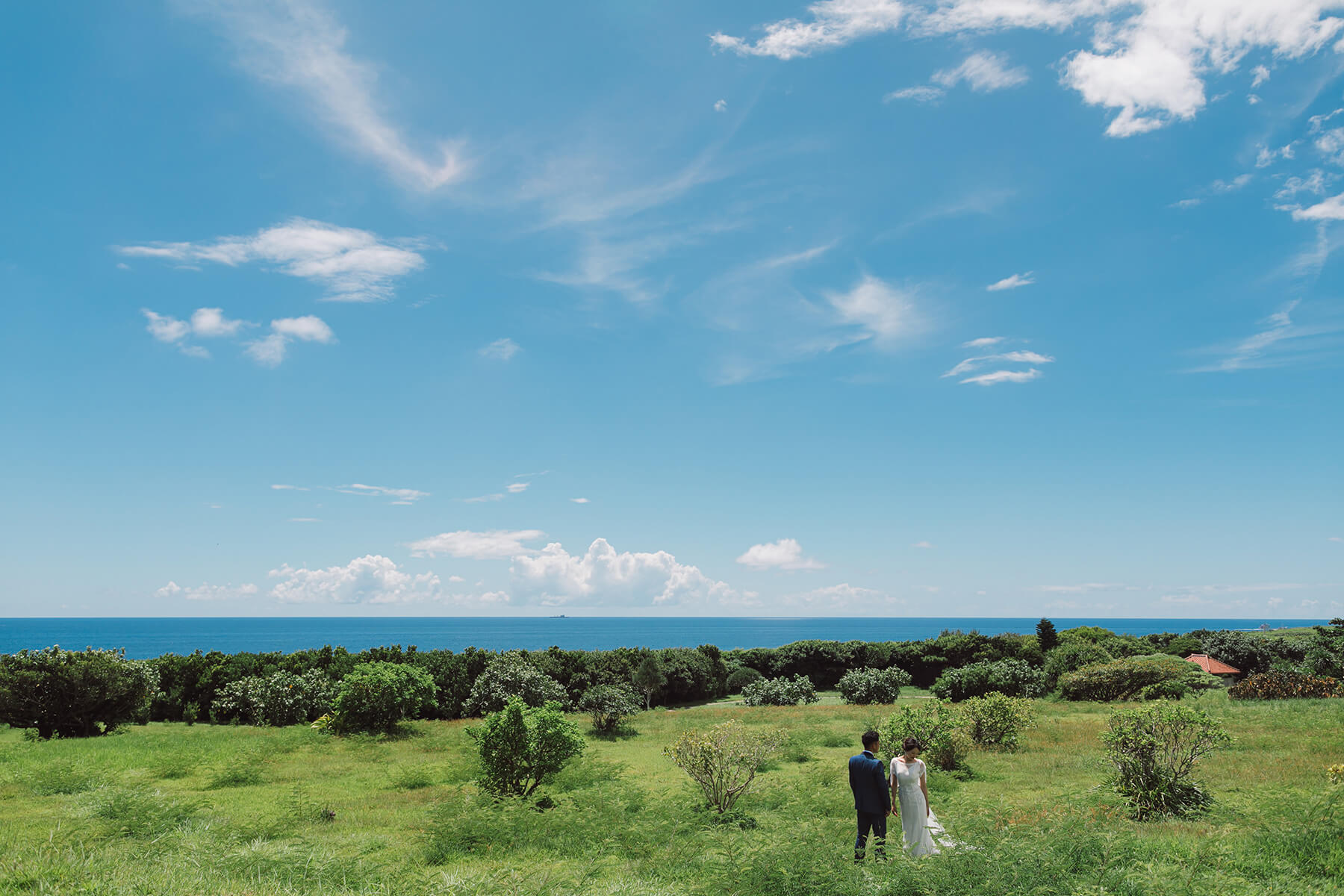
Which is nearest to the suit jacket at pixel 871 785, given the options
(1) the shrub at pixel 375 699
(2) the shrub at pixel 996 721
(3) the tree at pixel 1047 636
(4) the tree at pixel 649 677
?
(2) the shrub at pixel 996 721

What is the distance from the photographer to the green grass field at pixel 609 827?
7.36m

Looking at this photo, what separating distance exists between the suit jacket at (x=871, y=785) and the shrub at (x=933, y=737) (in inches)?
307

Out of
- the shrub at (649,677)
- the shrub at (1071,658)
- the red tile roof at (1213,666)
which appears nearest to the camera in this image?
the shrub at (649,677)

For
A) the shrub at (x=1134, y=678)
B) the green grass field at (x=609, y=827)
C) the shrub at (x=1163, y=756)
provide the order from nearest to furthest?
1. the green grass field at (x=609, y=827)
2. the shrub at (x=1163, y=756)
3. the shrub at (x=1134, y=678)

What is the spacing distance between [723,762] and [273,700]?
Answer: 21.2 metres

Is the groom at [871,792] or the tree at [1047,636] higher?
the groom at [871,792]

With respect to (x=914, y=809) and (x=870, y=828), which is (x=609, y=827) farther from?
(x=914, y=809)

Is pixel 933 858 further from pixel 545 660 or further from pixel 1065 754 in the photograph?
pixel 545 660

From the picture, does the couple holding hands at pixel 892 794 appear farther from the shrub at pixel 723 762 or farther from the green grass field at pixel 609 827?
the shrub at pixel 723 762

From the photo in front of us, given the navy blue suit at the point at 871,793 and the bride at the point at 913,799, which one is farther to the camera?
the navy blue suit at the point at 871,793

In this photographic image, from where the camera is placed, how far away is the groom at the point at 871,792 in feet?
31.0

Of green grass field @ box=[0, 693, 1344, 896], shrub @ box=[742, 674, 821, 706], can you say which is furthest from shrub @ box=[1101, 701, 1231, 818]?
shrub @ box=[742, 674, 821, 706]

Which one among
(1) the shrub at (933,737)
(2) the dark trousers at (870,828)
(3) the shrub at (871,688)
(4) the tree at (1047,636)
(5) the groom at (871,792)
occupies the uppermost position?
(5) the groom at (871,792)

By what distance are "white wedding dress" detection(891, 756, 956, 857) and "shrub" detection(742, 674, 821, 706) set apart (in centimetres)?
2696
